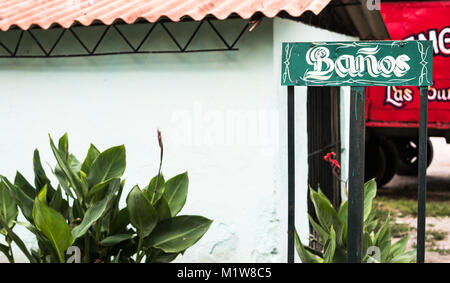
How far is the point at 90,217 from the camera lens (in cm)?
387

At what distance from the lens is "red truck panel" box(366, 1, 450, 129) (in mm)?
9141

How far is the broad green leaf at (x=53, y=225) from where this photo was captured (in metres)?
3.69

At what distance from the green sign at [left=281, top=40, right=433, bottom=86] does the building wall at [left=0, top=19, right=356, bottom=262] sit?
4.55ft

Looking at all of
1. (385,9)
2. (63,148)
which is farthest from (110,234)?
(385,9)

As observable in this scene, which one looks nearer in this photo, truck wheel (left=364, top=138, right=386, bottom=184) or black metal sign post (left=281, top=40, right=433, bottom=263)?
black metal sign post (left=281, top=40, right=433, bottom=263)

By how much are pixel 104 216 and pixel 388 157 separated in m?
7.70

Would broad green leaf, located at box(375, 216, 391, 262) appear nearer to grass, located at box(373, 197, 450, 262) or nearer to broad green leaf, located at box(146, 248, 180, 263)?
broad green leaf, located at box(146, 248, 180, 263)

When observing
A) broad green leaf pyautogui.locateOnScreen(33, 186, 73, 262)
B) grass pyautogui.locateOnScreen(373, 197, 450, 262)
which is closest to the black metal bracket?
broad green leaf pyautogui.locateOnScreen(33, 186, 73, 262)

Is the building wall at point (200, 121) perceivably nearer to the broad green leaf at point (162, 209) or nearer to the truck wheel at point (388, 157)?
the broad green leaf at point (162, 209)

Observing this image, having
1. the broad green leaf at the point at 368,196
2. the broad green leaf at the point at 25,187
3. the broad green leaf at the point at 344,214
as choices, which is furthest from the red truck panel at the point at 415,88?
the broad green leaf at the point at 25,187

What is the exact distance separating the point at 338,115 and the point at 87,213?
4.02 metres

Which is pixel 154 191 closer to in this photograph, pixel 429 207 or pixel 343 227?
pixel 343 227

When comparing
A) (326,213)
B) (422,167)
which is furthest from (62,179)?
(422,167)
